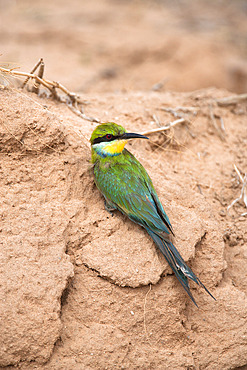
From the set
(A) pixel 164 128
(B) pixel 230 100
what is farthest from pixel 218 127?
(A) pixel 164 128

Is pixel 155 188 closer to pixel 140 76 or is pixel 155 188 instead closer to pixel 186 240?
pixel 186 240

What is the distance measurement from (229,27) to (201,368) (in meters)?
8.97

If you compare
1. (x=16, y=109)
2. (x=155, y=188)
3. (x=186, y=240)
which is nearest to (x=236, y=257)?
(x=186, y=240)

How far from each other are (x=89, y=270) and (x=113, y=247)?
0.74 ft

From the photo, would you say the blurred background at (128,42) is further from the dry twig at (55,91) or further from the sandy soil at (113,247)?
the sandy soil at (113,247)

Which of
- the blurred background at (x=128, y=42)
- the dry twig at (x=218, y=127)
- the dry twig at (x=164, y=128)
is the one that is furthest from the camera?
the blurred background at (x=128, y=42)

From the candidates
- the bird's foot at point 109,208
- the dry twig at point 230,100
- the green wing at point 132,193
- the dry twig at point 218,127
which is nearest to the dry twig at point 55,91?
the green wing at point 132,193

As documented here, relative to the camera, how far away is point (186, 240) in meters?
2.81

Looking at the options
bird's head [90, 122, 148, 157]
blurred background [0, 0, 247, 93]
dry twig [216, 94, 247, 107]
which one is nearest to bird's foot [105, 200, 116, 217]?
bird's head [90, 122, 148, 157]

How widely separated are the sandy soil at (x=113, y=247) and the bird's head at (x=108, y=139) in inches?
6.5

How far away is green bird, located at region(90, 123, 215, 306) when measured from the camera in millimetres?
2633

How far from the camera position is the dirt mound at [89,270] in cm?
237

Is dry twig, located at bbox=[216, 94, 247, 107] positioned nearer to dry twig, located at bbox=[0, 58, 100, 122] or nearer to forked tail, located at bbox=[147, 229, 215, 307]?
dry twig, located at bbox=[0, 58, 100, 122]

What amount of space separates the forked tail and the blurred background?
3.78 metres
